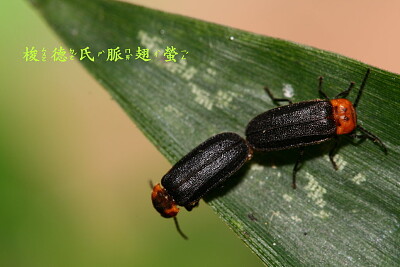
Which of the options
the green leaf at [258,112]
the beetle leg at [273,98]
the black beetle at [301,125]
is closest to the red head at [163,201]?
the green leaf at [258,112]

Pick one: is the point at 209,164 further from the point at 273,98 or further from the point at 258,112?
the point at 273,98

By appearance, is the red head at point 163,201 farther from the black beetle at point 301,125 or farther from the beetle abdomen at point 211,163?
the black beetle at point 301,125

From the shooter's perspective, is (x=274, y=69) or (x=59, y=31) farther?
(x=59, y=31)

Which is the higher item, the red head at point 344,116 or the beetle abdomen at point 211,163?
the red head at point 344,116

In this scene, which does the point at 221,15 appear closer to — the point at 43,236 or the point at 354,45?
the point at 354,45

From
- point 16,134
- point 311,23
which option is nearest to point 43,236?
point 16,134

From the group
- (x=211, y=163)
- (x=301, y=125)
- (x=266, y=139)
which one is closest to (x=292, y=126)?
(x=301, y=125)

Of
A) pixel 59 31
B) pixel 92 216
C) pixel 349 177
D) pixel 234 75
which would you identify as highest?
pixel 59 31
